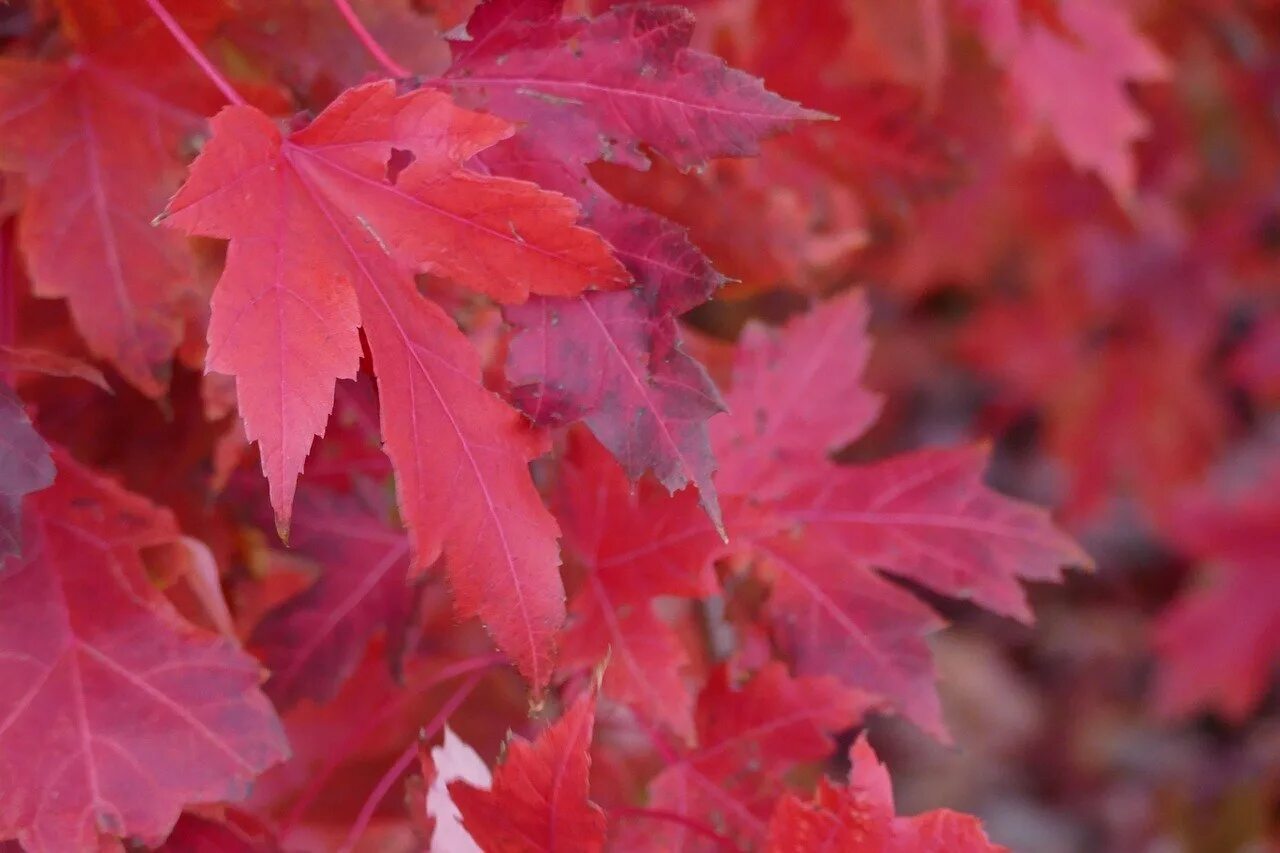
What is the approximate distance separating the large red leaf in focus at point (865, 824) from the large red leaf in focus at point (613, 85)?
0.91 ft

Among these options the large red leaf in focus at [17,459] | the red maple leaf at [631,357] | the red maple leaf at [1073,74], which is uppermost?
the red maple leaf at [1073,74]

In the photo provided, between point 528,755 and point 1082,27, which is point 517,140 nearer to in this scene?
point 528,755

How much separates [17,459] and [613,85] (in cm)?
30

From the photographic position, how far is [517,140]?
21.6 inches

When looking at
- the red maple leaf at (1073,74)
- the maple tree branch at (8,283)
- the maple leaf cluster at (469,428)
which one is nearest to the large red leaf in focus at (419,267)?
the maple leaf cluster at (469,428)

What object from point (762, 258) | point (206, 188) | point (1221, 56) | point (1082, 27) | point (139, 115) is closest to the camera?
point (206, 188)

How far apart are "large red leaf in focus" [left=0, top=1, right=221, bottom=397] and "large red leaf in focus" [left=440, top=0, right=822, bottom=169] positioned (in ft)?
0.59

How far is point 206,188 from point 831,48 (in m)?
0.58

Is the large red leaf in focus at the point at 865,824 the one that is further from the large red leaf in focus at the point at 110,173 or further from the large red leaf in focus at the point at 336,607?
the large red leaf in focus at the point at 110,173

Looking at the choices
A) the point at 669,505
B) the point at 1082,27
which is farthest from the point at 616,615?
the point at 1082,27

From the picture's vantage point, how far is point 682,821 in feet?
1.99

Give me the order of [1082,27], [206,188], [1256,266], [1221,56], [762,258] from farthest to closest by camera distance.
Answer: [1256,266]
[1221,56]
[1082,27]
[762,258]
[206,188]

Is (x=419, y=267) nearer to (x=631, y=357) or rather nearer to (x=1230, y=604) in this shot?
(x=631, y=357)

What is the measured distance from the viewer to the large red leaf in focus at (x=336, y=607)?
2.25 feet
